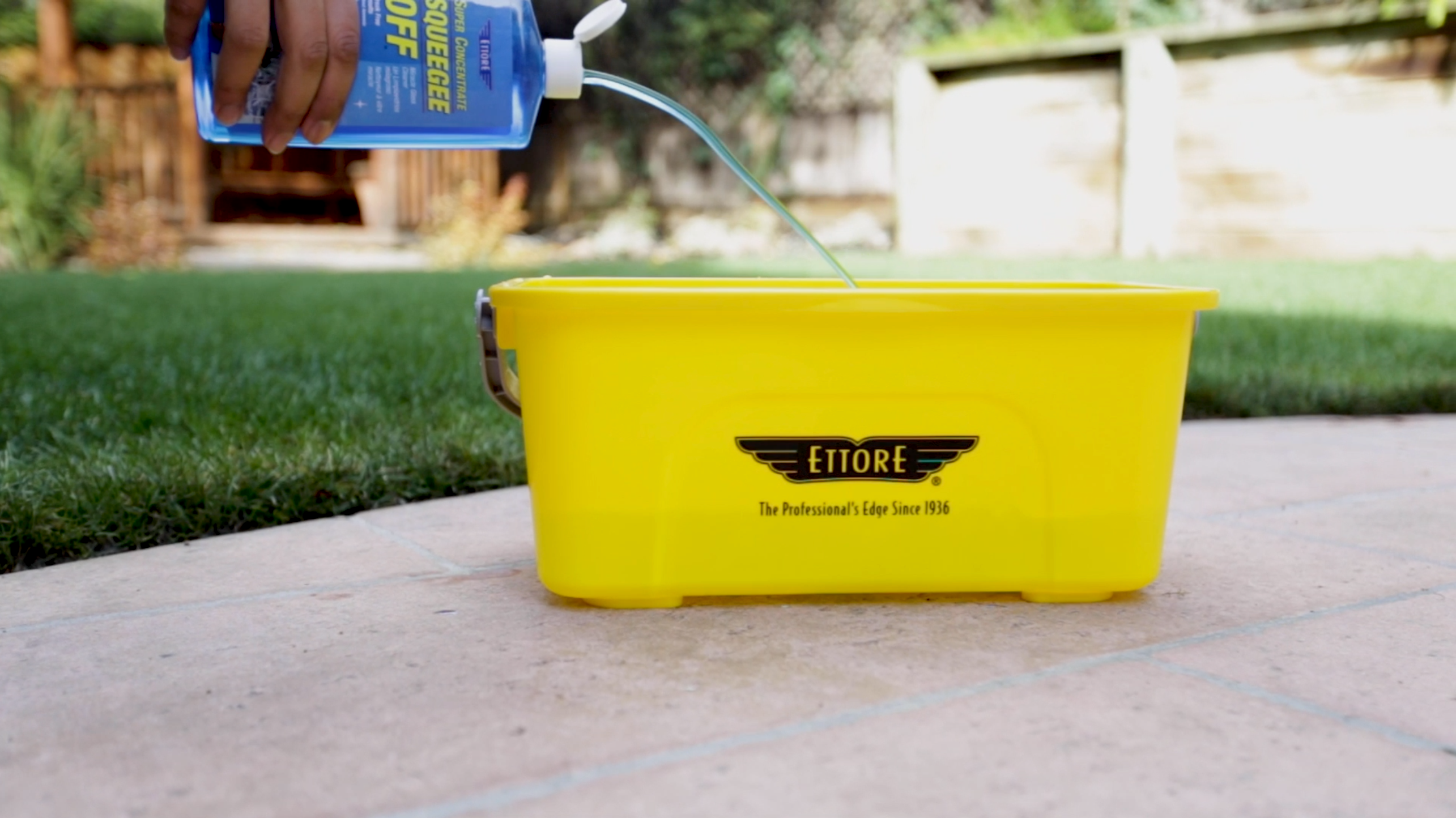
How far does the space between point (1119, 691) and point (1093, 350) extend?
1.06 feet

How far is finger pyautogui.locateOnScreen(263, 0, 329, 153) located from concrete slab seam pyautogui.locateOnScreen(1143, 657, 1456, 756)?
0.87 meters

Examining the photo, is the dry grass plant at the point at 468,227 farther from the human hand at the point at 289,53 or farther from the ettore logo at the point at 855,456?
the ettore logo at the point at 855,456

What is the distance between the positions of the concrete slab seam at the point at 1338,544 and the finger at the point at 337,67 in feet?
3.68

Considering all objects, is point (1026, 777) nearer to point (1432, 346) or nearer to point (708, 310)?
point (708, 310)

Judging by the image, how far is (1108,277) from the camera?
438 cm

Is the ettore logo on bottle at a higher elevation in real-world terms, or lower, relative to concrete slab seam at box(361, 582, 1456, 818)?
higher

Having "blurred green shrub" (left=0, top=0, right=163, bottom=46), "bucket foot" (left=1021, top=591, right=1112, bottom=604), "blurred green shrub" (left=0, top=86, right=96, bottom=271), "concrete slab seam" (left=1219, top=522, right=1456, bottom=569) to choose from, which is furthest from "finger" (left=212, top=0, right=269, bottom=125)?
"blurred green shrub" (left=0, top=0, right=163, bottom=46)

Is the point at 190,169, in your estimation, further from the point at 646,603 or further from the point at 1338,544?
the point at 1338,544

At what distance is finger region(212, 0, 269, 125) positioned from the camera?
3.39ft

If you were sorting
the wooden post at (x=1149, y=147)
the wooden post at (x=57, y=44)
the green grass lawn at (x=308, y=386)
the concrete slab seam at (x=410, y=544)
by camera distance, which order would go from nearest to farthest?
the concrete slab seam at (x=410, y=544), the green grass lawn at (x=308, y=386), the wooden post at (x=1149, y=147), the wooden post at (x=57, y=44)

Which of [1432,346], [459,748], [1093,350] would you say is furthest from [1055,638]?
[1432,346]

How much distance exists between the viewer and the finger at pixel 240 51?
103cm

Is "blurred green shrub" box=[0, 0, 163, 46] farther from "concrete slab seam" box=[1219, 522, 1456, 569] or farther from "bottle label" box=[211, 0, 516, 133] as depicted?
"concrete slab seam" box=[1219, 522, 1456, 569]

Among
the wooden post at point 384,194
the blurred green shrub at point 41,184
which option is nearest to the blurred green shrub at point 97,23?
the wooden post at point 384,194
